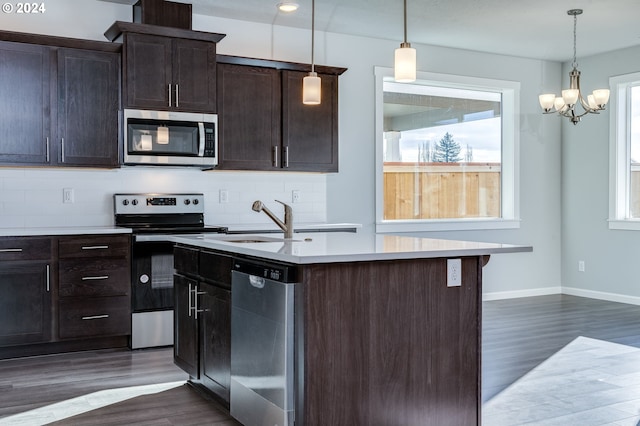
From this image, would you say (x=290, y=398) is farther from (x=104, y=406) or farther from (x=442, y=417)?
(x=104, y=406)

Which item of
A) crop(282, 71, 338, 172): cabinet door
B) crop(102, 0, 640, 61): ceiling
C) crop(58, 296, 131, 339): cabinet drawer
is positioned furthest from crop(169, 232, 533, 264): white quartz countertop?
crop(102, 0, 640, 61): ceiling

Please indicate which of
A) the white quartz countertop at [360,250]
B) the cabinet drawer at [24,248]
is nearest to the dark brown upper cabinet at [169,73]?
the cabinet drawer at [24,248]

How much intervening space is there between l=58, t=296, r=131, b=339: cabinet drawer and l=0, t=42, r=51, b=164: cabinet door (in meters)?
1.02

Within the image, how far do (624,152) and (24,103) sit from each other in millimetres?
5569

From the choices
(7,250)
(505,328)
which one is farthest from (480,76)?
(7,250)

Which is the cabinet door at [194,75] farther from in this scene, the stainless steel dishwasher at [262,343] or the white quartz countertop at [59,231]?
the stainless steel dishwasher at [262,343]

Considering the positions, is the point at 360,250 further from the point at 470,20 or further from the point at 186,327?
the point at 470,20

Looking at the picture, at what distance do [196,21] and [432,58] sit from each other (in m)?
2.42

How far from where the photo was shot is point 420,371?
279 cm

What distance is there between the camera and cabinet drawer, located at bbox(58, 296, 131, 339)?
14.9 ft

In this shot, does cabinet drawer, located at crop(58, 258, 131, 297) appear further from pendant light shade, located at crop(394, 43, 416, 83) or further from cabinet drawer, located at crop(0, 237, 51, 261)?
pendant light shade, located at crop(394, 43, 416, 83)

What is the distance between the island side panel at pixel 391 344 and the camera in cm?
258

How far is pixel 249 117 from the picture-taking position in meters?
5.34

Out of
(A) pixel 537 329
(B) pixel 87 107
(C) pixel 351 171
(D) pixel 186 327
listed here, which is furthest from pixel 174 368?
(A) pixel 537 329
